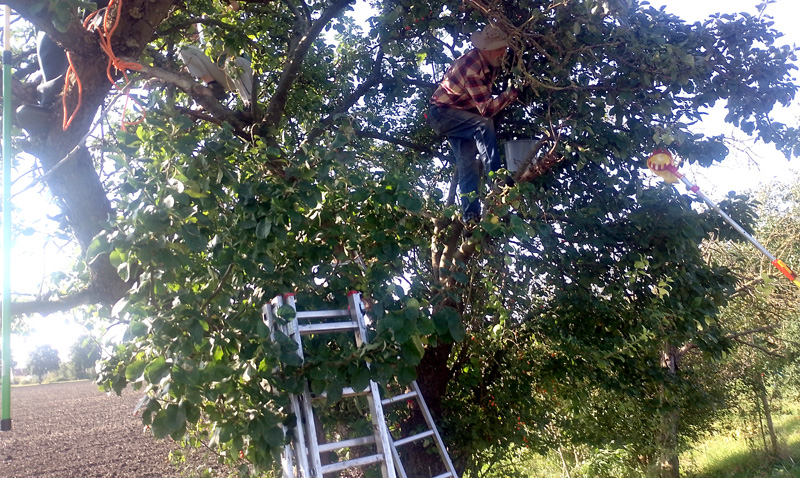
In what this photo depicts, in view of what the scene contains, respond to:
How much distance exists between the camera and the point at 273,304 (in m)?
3.22

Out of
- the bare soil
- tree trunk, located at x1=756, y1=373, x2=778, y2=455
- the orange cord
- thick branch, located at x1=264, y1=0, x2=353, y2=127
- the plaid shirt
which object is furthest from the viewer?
the bare soil

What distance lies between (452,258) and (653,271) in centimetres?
156

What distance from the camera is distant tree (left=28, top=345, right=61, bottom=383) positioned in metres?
48.2

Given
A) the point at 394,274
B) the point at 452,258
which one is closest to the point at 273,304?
the point at 394,274

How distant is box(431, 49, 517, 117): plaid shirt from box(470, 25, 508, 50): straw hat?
132mm

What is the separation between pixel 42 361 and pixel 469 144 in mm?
53664

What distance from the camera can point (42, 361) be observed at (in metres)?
48.4

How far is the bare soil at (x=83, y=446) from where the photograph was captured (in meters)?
11.5

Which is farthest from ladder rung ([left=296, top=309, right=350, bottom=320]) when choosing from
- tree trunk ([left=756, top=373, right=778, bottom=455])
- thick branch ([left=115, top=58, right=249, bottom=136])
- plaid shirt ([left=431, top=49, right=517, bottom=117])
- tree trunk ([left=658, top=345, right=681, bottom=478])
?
tree trunk ([left=756, top=373, right=778, bottom=455])

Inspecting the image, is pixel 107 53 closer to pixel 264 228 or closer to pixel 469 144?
pixel 264 228

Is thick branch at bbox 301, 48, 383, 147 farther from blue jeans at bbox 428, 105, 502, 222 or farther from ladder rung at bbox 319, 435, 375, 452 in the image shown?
ladder rung at bbox 319, 435, 375, 452

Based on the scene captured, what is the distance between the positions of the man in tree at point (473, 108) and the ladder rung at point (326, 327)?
166cm

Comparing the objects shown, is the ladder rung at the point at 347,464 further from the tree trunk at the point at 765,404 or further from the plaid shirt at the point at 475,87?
the tree trunk at the point at 765,404

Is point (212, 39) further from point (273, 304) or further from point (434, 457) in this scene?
point (434, 457)
